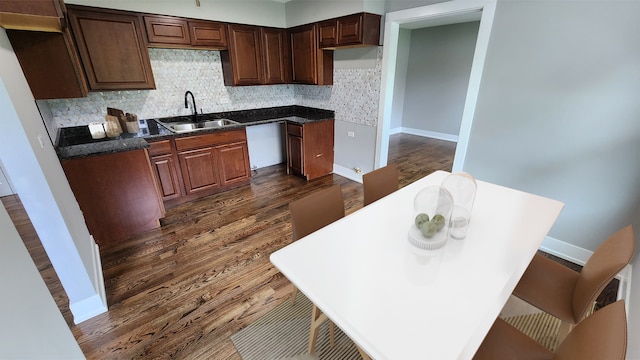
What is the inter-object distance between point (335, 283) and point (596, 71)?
2.44 meters

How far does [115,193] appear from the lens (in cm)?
243

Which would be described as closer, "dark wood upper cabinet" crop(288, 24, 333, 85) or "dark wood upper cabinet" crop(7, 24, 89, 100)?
"dark wood upper cabinet" crop(7, 24, 89, 100)

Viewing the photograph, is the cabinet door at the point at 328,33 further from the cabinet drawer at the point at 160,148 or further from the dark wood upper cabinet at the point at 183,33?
the cabinet drawer at the point at 160,148

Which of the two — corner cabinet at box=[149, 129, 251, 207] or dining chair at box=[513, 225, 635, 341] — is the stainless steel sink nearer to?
corner cabinet at box=[149, 129, 251, 207]

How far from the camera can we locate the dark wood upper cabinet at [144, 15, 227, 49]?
9.35ft

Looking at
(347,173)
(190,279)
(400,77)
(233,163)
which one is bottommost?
(190,279)

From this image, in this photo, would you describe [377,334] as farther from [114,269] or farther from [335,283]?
[114,269]

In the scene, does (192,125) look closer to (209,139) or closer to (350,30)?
(209,139)

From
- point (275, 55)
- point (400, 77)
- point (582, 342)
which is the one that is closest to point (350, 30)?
point (275, 55)

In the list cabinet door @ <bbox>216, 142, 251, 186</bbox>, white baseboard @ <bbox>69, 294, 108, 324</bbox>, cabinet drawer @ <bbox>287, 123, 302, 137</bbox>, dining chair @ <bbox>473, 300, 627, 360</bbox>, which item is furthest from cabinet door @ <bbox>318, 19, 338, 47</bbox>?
white baseboard @ <bbox>69, 294, 108, 324</bbox>

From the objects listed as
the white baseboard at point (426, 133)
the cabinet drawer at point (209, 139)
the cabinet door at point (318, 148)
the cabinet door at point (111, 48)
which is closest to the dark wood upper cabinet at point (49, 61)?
the cabinet door at point (111, 48)

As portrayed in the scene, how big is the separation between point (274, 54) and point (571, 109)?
3440 millimetres

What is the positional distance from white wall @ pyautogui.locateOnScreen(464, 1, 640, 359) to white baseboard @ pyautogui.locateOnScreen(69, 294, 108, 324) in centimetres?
340

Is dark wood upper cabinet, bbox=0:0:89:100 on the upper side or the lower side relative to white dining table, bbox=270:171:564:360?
upper
